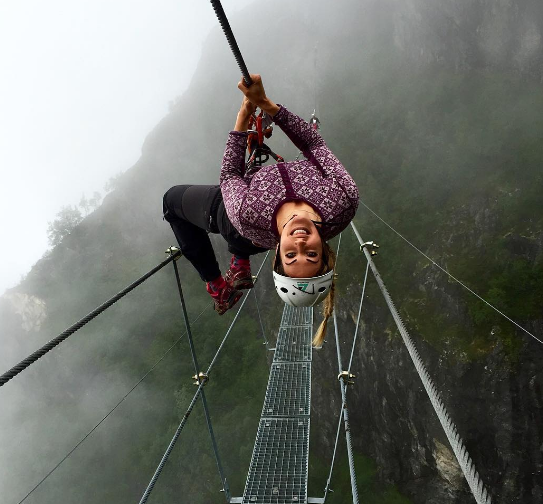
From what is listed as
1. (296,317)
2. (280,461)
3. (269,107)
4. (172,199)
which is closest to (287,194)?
(269,107)

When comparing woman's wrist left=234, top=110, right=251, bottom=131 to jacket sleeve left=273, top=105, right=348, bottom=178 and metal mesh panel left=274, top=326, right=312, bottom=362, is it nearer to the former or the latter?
jacket sleeve left=273, top=105, right=348, bottom=178

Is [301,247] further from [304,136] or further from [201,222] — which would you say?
[201,222]

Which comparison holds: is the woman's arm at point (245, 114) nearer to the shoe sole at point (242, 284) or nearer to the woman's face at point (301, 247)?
the woman's face at point (301, 247)

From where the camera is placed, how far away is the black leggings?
184cm

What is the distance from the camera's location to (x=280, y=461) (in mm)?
4594

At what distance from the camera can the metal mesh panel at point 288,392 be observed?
4.88m

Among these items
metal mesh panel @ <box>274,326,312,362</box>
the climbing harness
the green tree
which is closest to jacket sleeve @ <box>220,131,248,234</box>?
the climbing harness

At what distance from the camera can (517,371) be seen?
22.2 feet

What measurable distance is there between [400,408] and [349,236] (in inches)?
239

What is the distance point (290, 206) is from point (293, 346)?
15.1 ft

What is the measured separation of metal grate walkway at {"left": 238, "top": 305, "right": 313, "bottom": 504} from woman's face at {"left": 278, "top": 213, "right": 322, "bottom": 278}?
3.32 metres

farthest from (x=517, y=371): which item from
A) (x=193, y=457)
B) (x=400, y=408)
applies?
(x=193, y=457)

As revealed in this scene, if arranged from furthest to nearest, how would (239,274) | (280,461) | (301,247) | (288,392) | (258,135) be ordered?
(288,392) < (280,461) < (239,274) < (258,135) < (301,247)

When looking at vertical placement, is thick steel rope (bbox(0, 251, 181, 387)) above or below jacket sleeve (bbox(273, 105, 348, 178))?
below
